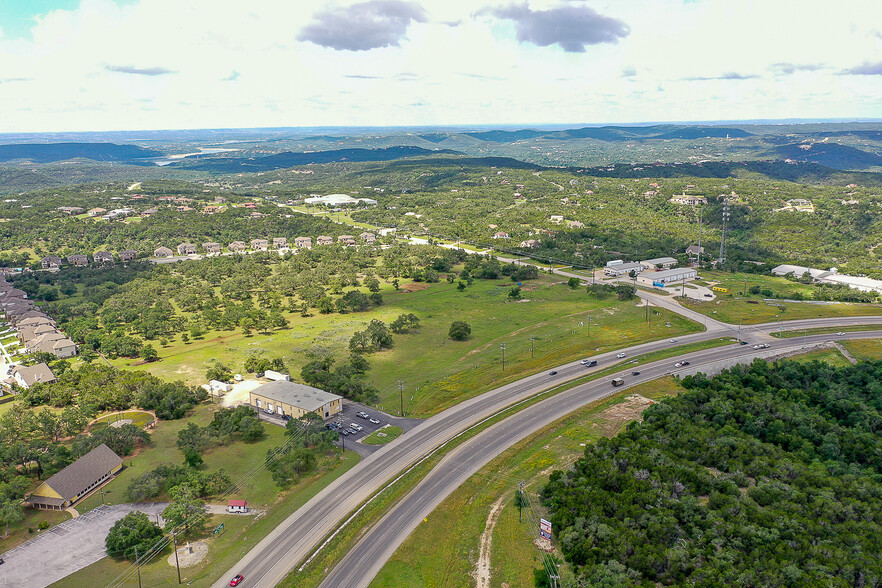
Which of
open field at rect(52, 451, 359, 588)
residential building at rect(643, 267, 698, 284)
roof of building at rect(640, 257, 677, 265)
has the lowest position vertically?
open field at rect(52, 451, 359, 588)

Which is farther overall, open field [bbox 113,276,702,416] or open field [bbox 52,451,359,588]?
open field [bbox 113,276,702,416]

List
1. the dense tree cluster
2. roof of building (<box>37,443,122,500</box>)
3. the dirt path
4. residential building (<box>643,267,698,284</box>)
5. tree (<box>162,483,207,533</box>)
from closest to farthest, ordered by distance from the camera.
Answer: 1. the dense tree cluster
2. the dirt path
3. tree (<box>162,483,207,533</box>)
4. roof of building (<box>37,443,122,500</box>)
5. residential building (<box>643,267,698,284</box>)

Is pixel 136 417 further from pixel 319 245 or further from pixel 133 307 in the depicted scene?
pixel 319 245

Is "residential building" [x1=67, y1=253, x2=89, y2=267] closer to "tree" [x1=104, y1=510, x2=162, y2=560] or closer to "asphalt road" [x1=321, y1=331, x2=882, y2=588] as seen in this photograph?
"tree" [x1=104, y1=510, x2=162, y2=560]

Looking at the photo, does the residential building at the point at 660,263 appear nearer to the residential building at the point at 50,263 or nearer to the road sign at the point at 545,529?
the road sign at the point at 545,529

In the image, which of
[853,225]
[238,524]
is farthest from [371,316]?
[853,225]

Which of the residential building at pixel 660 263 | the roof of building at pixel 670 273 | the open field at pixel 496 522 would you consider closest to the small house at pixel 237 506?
the open field at pixel 496 522

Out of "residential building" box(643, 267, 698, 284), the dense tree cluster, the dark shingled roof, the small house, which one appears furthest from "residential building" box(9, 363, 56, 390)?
"residential building" box(643, 267, 698, 284)
